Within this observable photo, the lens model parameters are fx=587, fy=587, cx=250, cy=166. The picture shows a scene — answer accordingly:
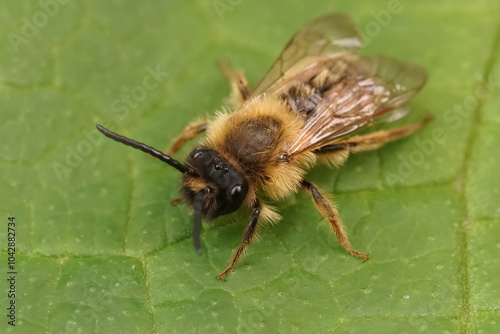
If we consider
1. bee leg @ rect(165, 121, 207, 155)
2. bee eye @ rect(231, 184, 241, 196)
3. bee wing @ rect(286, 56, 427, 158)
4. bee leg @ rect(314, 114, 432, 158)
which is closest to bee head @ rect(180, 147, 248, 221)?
bee eye @ rect(231, 184, 241, 196)

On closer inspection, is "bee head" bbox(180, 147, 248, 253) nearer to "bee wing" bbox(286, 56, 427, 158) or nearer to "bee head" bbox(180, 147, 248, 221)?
"bee head" bbox(180, 147, 248, 221)

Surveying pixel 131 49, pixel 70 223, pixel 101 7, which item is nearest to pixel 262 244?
pixel 70 223

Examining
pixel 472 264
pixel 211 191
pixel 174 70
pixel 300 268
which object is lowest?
pixel 472 264

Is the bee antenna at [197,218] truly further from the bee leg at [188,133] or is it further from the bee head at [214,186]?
the bee leg at [188,133]

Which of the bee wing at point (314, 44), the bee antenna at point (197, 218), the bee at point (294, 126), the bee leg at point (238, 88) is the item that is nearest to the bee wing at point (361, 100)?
the bee at point (294, 126)

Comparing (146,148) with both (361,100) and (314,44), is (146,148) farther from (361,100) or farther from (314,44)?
(314,44)

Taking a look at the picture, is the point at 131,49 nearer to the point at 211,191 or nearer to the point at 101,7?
the point at 101,7

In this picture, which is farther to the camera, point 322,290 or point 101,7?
point 101,7
